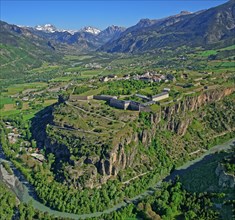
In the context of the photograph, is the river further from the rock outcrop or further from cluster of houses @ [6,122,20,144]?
cluster of houses @ [6,122,20,144]

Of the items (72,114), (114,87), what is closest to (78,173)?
(72,114)

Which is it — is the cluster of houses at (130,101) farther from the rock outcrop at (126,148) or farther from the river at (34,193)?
the river at (34,193)

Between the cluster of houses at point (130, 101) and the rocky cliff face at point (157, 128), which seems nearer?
the rocky cliff face at point (157, 128)

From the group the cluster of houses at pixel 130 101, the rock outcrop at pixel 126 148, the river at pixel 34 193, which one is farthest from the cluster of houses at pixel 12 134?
the cluster of houses at pixel 130 101

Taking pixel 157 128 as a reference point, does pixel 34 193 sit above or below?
below

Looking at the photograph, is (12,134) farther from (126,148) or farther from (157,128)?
(157,128)

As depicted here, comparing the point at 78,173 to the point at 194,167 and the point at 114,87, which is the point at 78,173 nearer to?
the point at 194,167

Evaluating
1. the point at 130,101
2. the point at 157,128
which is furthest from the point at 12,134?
the point at 157,128

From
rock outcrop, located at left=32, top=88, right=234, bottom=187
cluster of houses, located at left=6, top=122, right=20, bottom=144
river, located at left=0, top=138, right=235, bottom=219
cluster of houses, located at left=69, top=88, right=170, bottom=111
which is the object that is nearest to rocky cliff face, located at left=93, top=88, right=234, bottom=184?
rock outcrop, located at left=32, top=88, right=234, bottom=187
